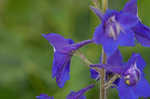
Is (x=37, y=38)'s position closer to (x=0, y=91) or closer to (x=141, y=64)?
(x=0, y=91)

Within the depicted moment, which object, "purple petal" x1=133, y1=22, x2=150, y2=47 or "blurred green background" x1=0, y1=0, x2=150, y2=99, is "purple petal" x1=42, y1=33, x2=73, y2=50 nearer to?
"purple petal" x1=133, y1=22, x2=150, y2=47

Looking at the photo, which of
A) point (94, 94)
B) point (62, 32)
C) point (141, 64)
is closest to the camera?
point (141, 64)

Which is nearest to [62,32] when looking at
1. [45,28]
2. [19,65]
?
[45,28]

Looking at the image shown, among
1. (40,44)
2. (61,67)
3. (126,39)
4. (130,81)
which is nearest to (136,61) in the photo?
(130,81)

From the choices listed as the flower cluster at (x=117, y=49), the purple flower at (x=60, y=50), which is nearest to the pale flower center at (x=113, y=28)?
A: the flower cluster at (x=117, y=49)

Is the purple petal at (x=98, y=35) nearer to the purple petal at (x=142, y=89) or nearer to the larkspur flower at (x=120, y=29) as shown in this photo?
the larkspur flower at (x=120, y=29)

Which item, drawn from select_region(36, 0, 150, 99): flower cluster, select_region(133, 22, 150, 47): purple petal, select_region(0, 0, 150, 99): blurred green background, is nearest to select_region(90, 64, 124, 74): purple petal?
select_region(36, 0, 150, 99): flower cluster
